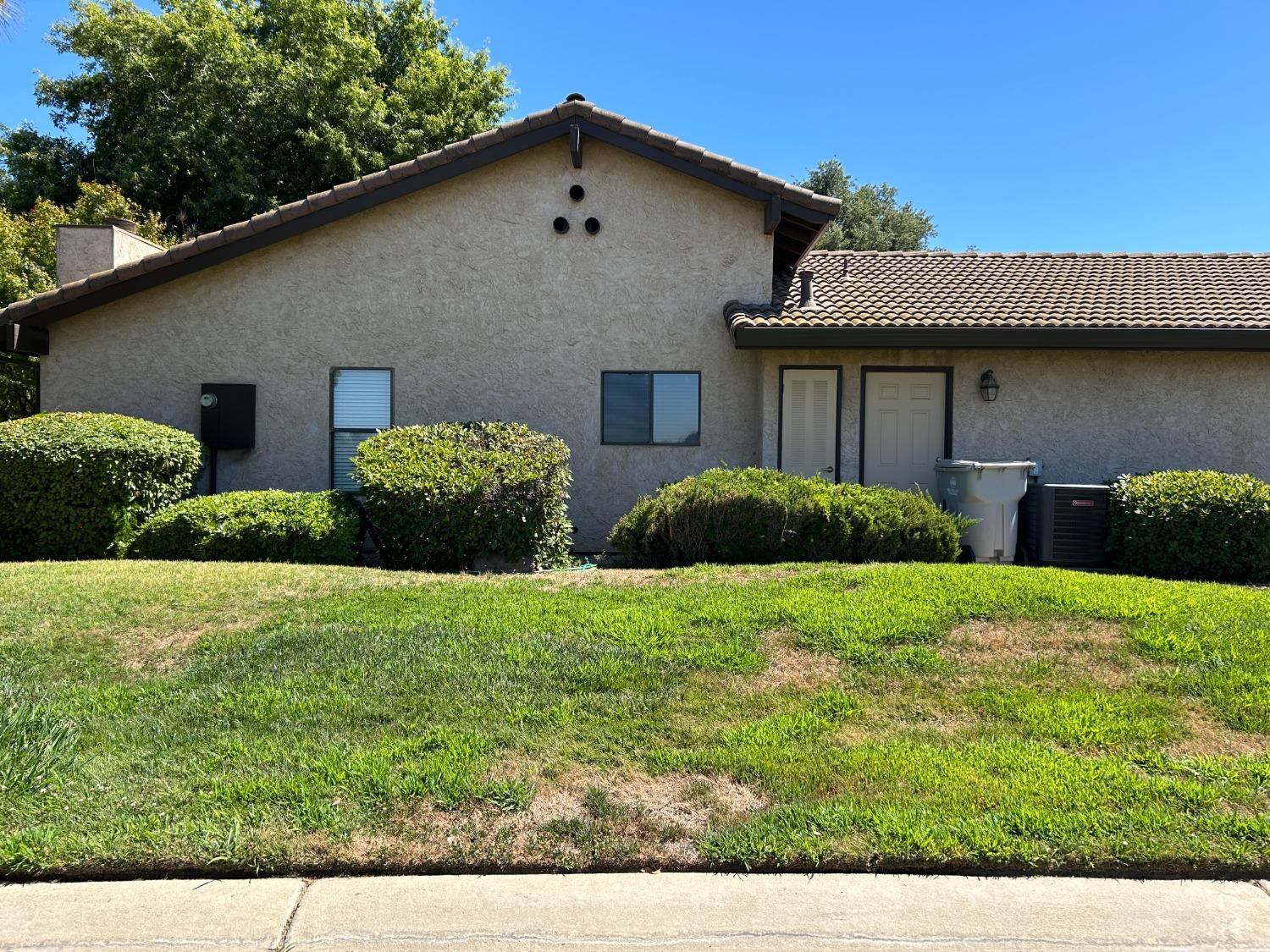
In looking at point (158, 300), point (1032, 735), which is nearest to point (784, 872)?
point (1032, 735)

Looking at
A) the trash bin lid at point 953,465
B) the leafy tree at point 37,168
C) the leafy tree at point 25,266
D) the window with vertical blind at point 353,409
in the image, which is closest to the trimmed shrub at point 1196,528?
the trash bin lid at point 953,465

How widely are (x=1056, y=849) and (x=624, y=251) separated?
920 cm

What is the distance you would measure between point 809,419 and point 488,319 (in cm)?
452

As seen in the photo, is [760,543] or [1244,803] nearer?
[1244,803]

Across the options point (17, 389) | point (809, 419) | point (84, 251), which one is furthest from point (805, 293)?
point (17, 389)

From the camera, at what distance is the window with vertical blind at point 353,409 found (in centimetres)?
1134

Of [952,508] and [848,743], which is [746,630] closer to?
[848,743]

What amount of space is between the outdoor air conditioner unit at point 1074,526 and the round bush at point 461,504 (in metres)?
5.65

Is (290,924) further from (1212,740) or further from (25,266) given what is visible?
(25,266)

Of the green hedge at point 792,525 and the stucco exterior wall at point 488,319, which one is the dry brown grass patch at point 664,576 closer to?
the green hedge at point 792,525

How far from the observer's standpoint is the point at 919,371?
11.4 metres

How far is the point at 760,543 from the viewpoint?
27.0 feet

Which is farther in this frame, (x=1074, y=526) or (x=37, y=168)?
(x=37, y=168)

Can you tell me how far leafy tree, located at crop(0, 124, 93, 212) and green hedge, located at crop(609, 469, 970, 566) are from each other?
78.7 ft
